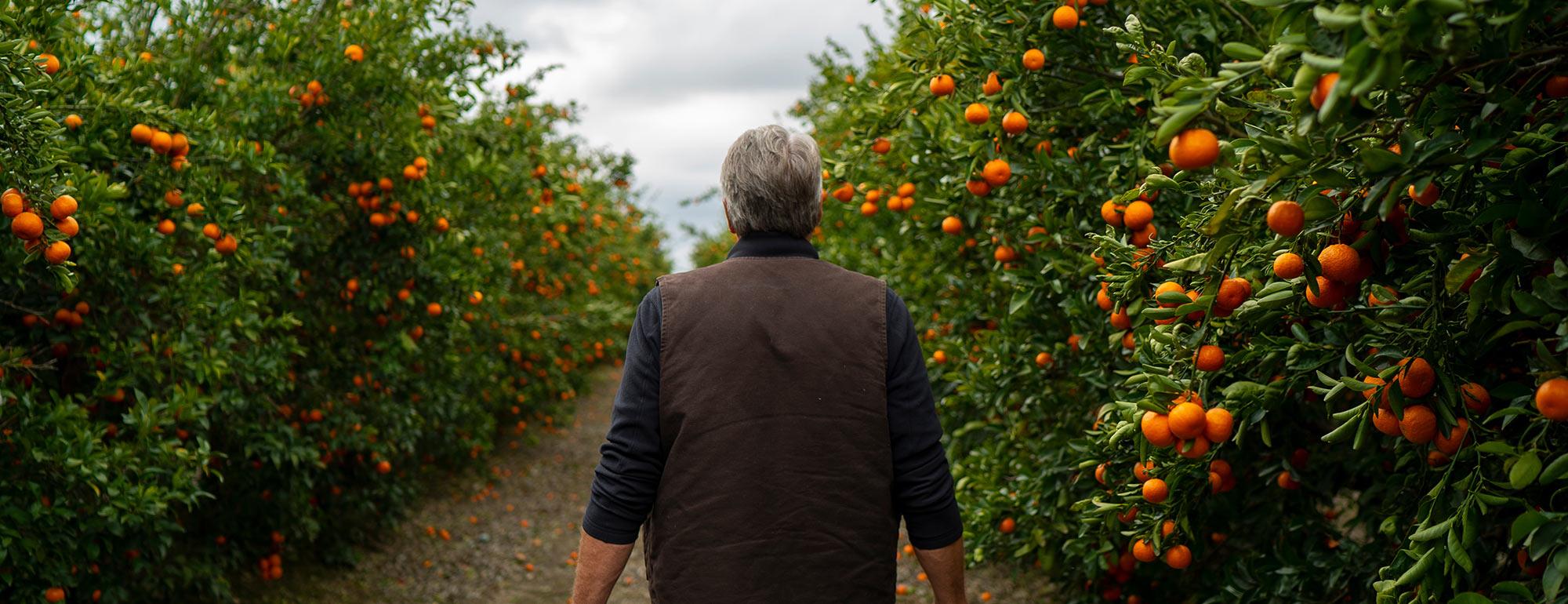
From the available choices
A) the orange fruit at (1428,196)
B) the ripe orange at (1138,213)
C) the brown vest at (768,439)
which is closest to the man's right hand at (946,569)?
the brown vest at (768,439)

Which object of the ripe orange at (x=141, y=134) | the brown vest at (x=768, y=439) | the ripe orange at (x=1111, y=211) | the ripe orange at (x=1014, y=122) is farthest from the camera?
the ripe orange at (x=141, y=134)

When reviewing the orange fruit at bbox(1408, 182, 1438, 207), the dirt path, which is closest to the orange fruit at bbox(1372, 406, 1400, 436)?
the orange fruit at bbox(1408, 182, 1438, 207)

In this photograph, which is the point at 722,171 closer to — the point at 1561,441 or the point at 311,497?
the point at 1561,441

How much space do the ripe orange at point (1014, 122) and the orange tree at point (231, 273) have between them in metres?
2.56

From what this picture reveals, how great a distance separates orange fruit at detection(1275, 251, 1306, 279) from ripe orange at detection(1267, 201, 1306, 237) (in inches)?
7.8

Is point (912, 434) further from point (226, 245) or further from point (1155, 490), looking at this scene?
point (226, 245)

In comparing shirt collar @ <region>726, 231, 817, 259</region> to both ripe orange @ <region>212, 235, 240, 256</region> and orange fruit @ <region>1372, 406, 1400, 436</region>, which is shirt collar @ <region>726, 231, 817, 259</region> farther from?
ripe orange @ <region>212, 235, 240, 256</region>

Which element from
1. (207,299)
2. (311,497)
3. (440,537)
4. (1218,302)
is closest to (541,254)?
(440,537)

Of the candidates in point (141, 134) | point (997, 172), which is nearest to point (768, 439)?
point (997, 172)

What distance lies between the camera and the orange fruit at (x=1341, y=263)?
1.55m

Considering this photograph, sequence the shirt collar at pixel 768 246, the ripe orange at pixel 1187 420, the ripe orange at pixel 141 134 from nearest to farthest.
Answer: the ripe orange at pixel 1187 420
the shirt collar at pixel 768 246
the ripe orange at pixel 141 134

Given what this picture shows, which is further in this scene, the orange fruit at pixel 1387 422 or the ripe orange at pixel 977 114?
the ripe orange at pixel 977 114

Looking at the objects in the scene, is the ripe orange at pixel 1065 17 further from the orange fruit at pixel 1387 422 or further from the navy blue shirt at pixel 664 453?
the orange fruit at pixel 1387 422

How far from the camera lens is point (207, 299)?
3.62m
